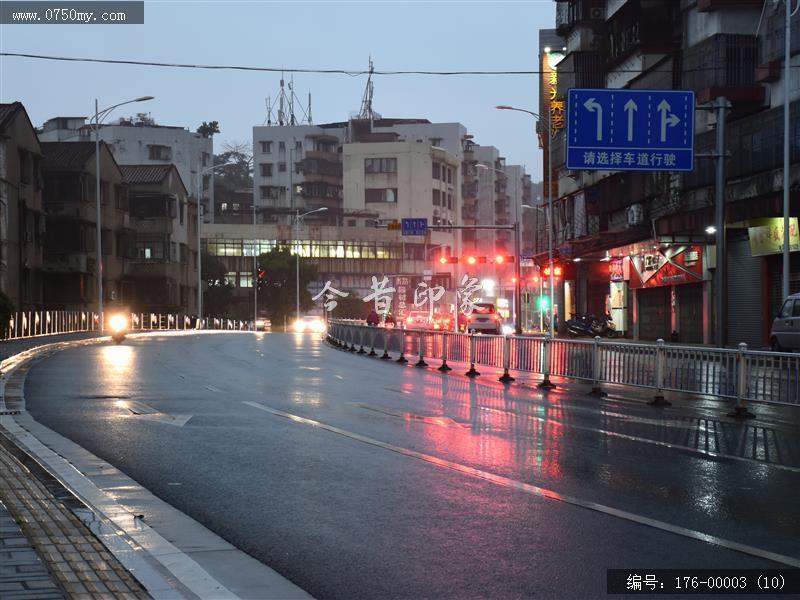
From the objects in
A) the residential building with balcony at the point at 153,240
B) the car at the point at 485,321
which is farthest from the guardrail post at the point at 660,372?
the residential building with balcony at the point at 153,240

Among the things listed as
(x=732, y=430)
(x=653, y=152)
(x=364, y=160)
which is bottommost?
(x=732, y=430)

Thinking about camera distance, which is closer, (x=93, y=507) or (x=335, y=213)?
(x=93, y=507)

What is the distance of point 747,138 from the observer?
40.3 metres

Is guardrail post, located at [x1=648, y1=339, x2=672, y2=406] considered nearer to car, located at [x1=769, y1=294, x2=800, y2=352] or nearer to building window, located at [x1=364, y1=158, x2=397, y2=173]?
car, located at [x1=769, y1=294, x2=800, y2=352]

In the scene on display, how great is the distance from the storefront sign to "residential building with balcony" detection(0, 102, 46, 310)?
121 feet

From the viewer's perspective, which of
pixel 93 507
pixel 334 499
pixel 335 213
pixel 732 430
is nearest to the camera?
pixel 93 507

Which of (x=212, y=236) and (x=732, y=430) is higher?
(x=212, y=236)

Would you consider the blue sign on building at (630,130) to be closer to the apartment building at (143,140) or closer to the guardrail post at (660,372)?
the guardrail post at (660,372)

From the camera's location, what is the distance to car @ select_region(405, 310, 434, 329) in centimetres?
7876

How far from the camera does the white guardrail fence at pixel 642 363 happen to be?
17.2 m

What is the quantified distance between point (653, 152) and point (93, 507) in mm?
21802

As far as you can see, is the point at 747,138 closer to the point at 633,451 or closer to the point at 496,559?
the point at 633,451

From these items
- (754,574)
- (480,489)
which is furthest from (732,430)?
(754,574)

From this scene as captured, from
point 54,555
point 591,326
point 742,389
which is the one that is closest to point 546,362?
point 742,389
